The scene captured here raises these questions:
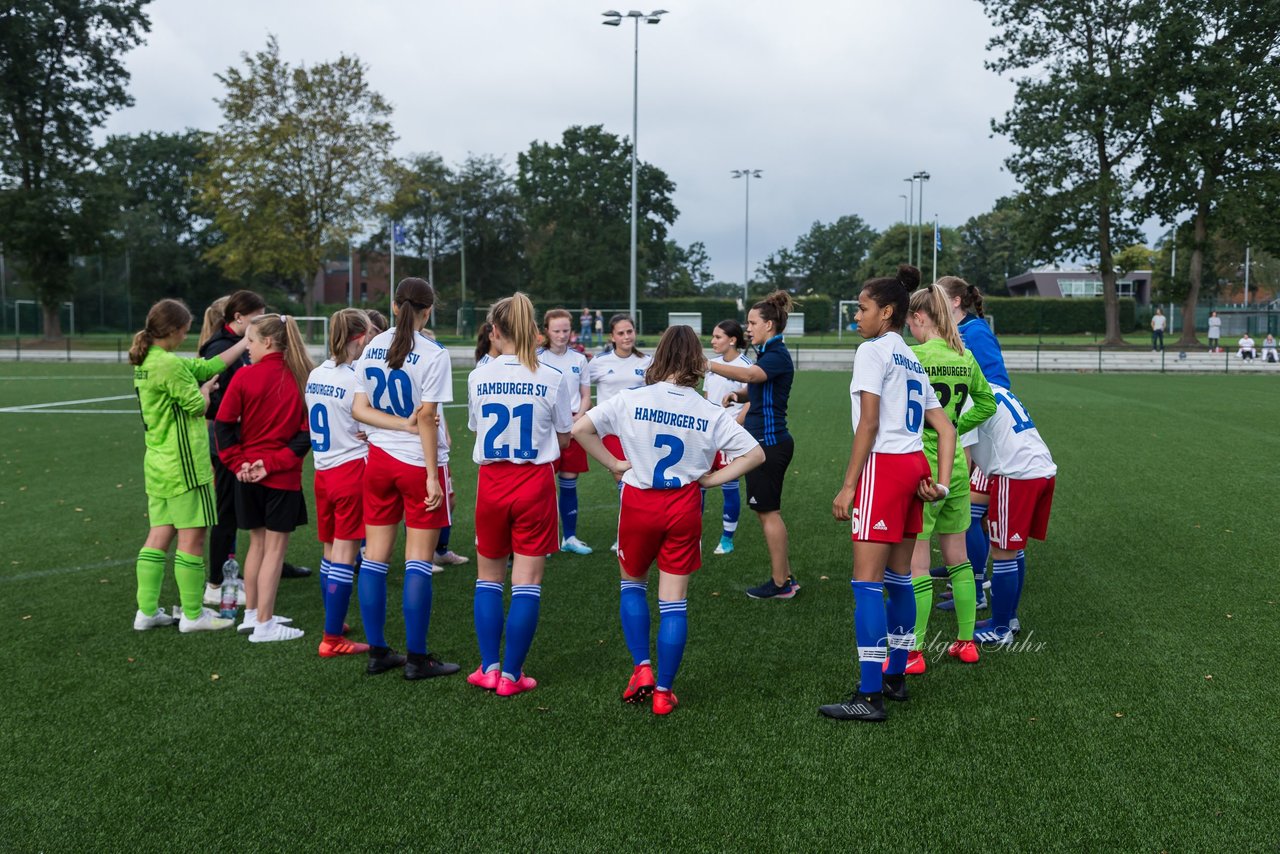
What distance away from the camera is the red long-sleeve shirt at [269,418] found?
17.5ft

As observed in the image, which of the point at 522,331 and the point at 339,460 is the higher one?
the point at 522,331

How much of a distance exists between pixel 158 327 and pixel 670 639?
3.40 m

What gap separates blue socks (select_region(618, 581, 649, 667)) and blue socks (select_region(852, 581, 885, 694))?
38.5 inches

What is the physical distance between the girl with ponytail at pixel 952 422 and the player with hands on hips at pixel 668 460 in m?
1.07

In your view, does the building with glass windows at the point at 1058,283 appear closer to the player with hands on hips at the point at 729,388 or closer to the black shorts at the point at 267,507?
the player with hands on hips at the point at 729,388

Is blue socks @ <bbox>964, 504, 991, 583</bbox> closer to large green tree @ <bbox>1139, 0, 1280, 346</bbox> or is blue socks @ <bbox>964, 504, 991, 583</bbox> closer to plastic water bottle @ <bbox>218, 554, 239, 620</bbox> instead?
plastic water bottle @ <bbox>218, 554, 239, 620</bbox>

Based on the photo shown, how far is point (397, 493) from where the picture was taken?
4.82 m

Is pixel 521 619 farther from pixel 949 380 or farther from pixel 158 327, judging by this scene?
pixel 158 327

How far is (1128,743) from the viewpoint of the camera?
400 centimetres

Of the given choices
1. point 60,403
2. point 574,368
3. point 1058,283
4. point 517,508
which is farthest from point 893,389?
Result: point 1058,283

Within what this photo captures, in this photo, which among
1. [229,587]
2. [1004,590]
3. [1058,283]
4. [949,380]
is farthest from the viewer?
[1058,283]

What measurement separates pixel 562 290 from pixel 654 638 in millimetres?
64705

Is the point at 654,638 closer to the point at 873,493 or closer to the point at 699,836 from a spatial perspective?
the point at 873,493

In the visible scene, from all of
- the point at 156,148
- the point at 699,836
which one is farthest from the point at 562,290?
the point at 699,836
